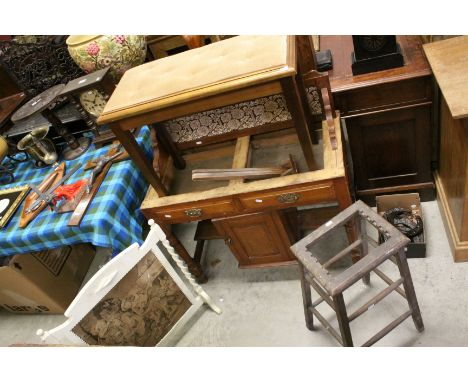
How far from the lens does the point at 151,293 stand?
1903mm

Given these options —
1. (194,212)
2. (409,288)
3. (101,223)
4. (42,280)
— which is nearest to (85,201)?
(101,223)

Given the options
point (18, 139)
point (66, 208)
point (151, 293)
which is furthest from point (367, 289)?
point (18, 139)

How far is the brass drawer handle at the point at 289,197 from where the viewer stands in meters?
1.88

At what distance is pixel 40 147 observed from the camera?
2.38 m

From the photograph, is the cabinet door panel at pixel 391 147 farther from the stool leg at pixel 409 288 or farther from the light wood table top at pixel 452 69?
the stool leg at pixel 409 288

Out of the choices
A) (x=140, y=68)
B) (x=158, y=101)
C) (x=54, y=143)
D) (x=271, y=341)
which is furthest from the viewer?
(x=54, y=143)

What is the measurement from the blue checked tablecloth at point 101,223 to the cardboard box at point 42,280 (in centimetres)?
30

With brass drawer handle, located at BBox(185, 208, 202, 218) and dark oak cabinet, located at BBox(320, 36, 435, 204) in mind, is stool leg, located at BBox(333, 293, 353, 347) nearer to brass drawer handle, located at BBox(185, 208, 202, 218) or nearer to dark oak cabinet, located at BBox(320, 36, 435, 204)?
brass drawer handle, located at BBox(185, 208, 202, 218)

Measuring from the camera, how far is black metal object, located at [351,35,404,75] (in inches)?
75.4

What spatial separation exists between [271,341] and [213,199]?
0.88 meters

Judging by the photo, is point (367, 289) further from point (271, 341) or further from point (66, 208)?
point (66, 208)

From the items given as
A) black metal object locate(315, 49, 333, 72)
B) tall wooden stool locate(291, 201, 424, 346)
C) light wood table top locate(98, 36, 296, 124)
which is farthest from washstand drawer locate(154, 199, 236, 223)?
black metal object locate(315, 49, 333, 72)

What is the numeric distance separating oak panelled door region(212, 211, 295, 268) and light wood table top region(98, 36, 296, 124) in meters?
0.77

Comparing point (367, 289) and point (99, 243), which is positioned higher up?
point (99, 243)
